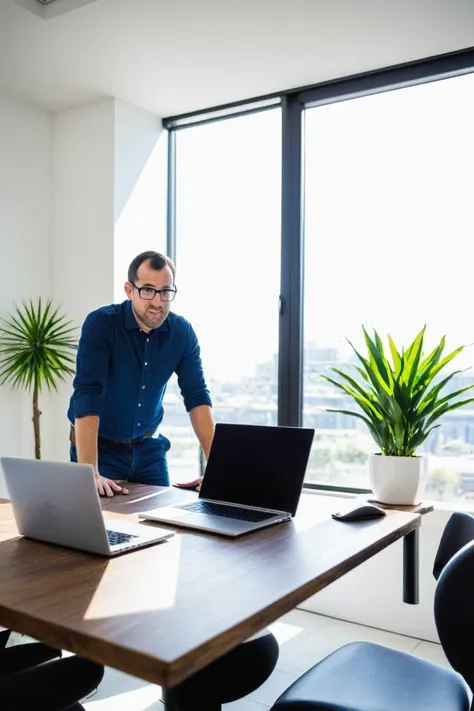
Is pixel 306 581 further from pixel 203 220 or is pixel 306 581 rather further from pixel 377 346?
pixel 203 220

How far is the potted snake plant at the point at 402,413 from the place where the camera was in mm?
2307

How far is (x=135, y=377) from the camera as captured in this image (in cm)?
259

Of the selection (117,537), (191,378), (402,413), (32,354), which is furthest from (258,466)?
(32,354)

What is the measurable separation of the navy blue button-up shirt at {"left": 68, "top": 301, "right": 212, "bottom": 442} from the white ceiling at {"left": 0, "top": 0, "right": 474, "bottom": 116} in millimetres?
1465

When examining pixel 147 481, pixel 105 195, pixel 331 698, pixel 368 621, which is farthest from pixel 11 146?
pixel 331 698

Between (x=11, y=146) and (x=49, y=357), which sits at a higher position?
(x=11, y=146)

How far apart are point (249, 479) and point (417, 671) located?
0.65m

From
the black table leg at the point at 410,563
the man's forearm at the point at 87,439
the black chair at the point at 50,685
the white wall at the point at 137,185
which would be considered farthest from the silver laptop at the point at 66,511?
the white wall at the point at 137,185

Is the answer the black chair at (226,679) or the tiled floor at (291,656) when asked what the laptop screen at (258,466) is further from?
the tiled floor at (291,656)

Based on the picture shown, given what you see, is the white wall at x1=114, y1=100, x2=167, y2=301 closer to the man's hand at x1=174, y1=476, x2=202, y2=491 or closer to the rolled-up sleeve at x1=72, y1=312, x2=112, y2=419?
the rolled-up sleeve at x1=72, y1=312, x2=112, y2=419

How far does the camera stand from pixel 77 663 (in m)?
1.19

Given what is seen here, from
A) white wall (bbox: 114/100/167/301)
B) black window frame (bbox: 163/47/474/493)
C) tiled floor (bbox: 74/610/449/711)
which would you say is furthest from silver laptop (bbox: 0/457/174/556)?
white wall (bbox: 114/100/167/301)

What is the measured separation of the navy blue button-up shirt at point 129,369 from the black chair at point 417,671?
121 cm

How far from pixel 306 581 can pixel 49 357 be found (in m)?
2.84
